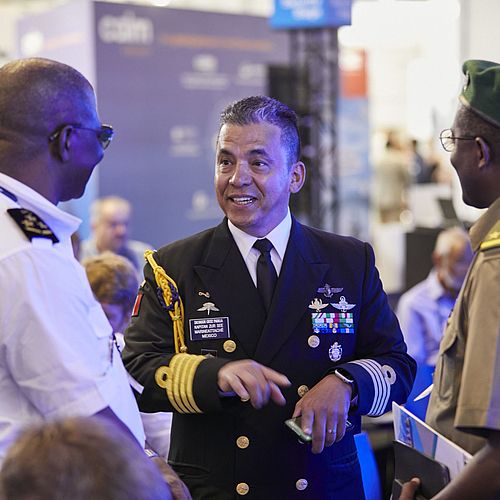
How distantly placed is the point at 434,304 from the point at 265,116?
334cm

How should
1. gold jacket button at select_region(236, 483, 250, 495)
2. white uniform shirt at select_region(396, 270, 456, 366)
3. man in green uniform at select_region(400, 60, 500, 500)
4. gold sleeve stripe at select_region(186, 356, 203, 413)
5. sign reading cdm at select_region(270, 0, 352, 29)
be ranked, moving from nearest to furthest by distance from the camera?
man in green uniform at select_region(400, 60, 500, 500) < gold sleeve stripe at select_region(186, 356, 203, 413) < gold jacket button at select_region(236, 483, 250, 495) < white uniform shirt at select_region(396, 270, 456, 366) < sign reading cdm at select_region(270, 0, 352, 29)

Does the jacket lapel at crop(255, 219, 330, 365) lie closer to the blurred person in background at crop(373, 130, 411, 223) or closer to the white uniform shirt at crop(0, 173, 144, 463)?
the white uniform shirt at crop(0, 173, 144, 463)

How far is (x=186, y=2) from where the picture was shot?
15977 millimetres

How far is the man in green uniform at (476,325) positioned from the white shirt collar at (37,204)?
2.67 feet

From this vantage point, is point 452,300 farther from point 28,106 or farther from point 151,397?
point 28,106

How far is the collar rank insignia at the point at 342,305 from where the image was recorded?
2232 mm

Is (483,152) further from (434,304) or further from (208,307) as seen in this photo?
(434,304)

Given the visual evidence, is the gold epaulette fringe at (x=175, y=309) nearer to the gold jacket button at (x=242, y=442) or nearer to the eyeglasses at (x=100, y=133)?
the gold jacket button at (x=242, y=442)

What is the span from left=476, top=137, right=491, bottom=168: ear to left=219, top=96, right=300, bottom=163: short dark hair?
2.06 ft

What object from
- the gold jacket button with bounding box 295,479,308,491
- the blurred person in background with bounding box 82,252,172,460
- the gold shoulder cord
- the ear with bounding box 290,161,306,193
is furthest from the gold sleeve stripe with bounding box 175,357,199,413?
the blurred person in background with bounding box 82,252,172,460

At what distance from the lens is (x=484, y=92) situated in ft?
5.90

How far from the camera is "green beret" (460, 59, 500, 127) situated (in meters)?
1.78

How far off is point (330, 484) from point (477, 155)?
91 cm

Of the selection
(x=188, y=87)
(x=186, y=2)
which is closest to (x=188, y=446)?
(x=188, y=87)
